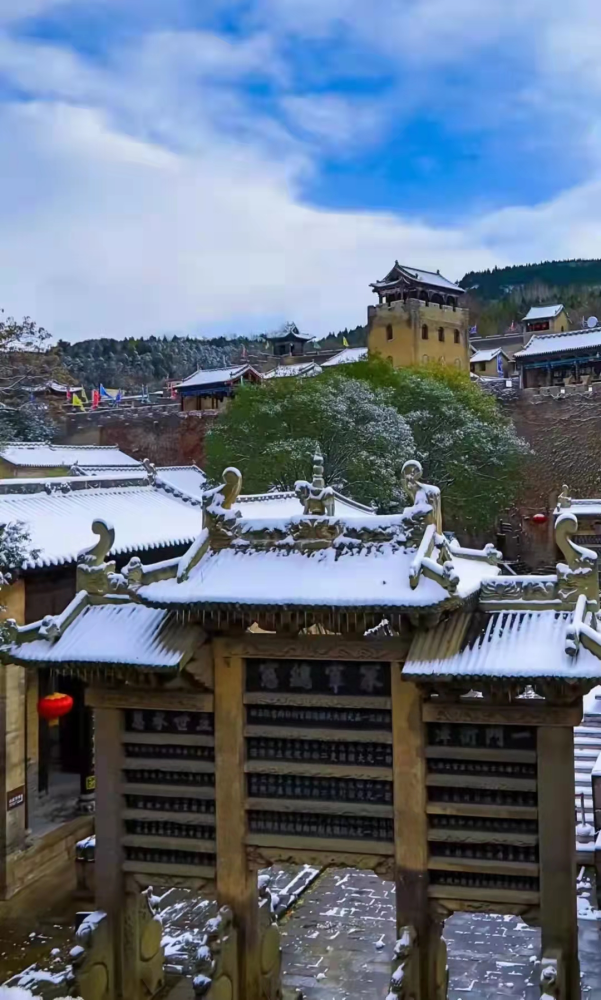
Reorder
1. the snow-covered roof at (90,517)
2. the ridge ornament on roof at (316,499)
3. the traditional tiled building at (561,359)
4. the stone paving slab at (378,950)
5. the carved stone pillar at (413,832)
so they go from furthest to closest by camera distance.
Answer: the traditional tiled building at (561,359) < the snow-covered roof at (90,517) < the stone paving slab at (378,950) < the ridge ornament on roof at (316,499) < the carved stone pillar at (413,832)

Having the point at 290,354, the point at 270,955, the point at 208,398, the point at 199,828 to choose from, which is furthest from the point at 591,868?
the point at 290,354

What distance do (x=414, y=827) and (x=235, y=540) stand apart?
2.68 meters

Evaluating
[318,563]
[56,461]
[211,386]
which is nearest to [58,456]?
[56,461]

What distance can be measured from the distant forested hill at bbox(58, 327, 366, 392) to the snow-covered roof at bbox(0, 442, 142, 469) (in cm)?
3441

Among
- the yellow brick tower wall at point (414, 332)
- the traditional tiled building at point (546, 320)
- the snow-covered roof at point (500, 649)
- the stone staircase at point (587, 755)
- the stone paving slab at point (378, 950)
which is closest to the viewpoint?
the snow-covered roof at point (500, 649)

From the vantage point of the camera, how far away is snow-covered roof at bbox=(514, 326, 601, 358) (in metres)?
40.0

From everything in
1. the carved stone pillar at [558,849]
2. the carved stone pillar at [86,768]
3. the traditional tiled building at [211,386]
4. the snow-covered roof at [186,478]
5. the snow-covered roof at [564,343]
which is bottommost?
the carved stone pillar at [86,768]

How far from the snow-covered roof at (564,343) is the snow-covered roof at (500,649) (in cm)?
3538

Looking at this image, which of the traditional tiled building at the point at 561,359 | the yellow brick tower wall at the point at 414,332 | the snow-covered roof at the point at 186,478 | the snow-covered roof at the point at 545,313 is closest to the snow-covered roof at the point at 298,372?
the yellow brick tower wall at the point at 414,332

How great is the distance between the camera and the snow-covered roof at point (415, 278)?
43.6 metres

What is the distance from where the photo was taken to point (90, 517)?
1377 cm

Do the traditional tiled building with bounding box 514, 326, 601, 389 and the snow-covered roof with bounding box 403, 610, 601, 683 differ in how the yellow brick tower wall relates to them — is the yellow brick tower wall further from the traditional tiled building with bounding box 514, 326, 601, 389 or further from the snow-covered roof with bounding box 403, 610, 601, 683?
the snow-covered roof with bounding box 403, 610, 601, 683

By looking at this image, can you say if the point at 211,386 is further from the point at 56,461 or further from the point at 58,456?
the point at 56,461

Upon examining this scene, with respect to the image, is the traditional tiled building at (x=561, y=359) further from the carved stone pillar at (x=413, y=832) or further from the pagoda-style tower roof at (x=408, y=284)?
the carved stone pillar at (x=413, y=832)
